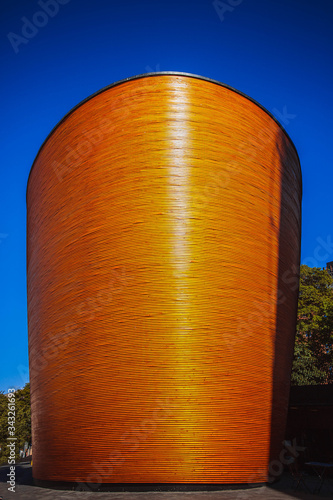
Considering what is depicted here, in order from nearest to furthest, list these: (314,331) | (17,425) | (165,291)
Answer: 1. (165,291)
2. (314,331)
3. (17,425)

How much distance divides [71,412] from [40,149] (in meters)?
7.39

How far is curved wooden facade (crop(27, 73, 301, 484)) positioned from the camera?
7621 millimetres

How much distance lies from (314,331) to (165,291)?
15.6 m

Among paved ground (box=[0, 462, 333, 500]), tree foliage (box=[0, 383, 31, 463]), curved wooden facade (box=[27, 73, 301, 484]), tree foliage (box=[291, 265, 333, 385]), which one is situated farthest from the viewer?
tree foliage (box=[0, 383, 31, 463])

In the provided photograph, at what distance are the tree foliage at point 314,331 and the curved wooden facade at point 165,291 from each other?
33.7 feet

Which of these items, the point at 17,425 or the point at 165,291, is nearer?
the point at 165,291

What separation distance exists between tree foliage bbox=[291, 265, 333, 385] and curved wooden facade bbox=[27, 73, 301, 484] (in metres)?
10.3

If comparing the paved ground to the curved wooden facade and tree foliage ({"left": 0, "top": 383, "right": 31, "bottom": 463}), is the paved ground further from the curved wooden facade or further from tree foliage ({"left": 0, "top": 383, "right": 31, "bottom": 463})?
tree foliage ({"left": 0, "top": 383, "right": 31, "bottom": 463})

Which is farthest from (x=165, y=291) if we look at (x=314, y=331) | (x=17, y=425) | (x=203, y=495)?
(x=17, y=425)

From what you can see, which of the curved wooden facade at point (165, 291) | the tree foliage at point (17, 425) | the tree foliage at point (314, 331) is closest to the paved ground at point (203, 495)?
the curved wooden facade at point (165, 291)

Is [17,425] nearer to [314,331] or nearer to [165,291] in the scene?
[314,331]

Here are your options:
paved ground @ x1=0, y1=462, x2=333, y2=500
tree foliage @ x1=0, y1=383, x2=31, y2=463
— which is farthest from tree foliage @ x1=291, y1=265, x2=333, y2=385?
tree foliage @ x1=0, y1=383, x2=31, y2=463

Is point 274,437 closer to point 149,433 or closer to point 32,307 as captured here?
point 149,433

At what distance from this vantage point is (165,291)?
320 inches
